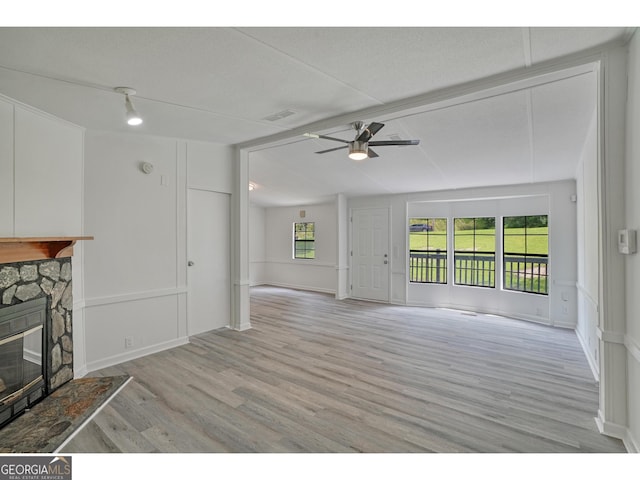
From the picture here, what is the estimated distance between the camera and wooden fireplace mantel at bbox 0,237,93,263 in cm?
251

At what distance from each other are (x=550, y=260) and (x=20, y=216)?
671 cm

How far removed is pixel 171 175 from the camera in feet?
13.7

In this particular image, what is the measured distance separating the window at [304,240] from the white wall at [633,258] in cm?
701

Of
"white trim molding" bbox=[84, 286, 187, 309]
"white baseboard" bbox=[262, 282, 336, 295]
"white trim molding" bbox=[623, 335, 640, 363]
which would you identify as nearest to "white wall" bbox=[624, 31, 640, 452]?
"white trim molding" bbox=[623, 335, 640, 363]

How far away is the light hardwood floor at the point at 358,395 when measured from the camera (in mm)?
2219

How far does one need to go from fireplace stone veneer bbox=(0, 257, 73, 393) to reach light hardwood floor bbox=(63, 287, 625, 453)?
0.45 metres

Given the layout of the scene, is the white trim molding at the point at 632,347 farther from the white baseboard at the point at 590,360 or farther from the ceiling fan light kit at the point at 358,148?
the ceiling fan light kit at the point at 358,148

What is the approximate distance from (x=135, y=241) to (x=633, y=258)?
4518mm

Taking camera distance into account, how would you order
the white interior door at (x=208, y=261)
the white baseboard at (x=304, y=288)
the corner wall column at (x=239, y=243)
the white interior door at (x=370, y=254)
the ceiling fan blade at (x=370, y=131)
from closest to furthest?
the ceiling fan blade at (x=370, y=131) < the white interior door at (x=208, y=261) < the corner wall column at (x=239, y=243) < the white interior door at (x=370, y=254) < the white baseboard at (x=304, y=288)

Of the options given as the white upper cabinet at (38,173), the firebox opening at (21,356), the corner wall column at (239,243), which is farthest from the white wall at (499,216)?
the firebox opening at (21,356)
